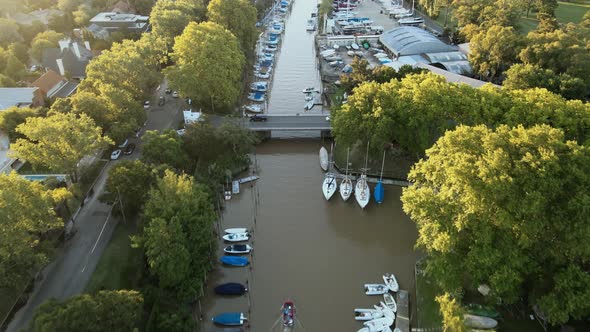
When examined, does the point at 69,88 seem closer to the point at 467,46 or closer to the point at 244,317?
the point at 244,317

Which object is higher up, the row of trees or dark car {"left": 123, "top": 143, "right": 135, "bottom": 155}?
the row of trees

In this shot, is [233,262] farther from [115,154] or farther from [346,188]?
[115,154]

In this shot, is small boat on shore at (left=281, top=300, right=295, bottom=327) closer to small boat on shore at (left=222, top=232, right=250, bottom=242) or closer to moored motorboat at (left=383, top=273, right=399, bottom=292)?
moored motorboat at (left=383, top=273, right=399, bottom=292)

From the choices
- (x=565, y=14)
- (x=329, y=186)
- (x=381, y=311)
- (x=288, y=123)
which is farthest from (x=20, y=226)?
(x=565, y=14)

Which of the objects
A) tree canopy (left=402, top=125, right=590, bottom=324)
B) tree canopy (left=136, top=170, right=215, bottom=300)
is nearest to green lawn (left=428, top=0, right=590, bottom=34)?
tree canopy (left=402, top=125, right=590, bottom=324)

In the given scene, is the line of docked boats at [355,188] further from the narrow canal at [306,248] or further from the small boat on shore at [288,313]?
the small boat on shore at [288,313]

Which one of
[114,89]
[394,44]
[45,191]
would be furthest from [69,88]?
[394,44]
